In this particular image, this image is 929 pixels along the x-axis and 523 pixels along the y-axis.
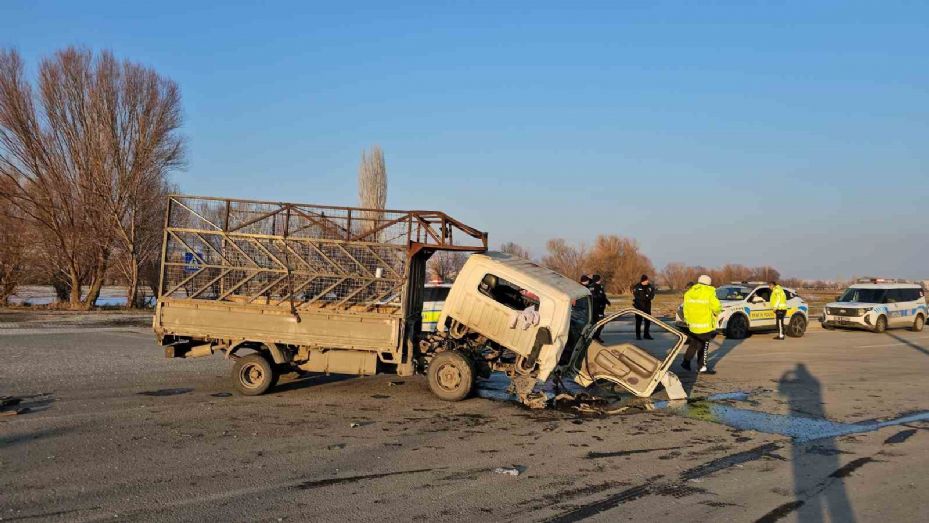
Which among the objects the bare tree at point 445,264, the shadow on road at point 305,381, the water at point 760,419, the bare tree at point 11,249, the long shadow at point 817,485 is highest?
the bare tree at point 11,249

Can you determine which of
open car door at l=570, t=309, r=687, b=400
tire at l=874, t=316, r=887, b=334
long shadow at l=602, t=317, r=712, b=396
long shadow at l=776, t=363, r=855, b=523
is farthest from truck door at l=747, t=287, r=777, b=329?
open car door at l=570, t=309, r=687, b=400

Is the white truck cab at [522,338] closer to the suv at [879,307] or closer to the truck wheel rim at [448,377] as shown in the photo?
the truck wheel rim at [448,377]

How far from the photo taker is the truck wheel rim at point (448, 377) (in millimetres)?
9344

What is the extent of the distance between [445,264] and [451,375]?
363cm

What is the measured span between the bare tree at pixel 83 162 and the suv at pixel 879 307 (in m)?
29.5

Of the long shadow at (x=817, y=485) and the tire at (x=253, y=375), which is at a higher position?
the tire at (x=253, y=375)

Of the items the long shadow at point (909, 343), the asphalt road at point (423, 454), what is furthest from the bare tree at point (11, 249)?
the long shadow at point (909, 343)

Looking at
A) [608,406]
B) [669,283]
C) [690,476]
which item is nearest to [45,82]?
[608,406]

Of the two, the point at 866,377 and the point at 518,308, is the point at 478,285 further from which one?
the point at 866,377

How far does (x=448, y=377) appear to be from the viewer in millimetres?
9391

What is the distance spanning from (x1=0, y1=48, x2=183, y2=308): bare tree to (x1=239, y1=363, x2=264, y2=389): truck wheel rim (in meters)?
23.6

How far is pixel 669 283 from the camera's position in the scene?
87375 mm

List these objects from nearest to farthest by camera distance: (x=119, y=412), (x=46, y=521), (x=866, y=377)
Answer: (x=46, y=521) < (x=119, y=412) < (x=866, y=377)

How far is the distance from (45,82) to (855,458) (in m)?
32.8
